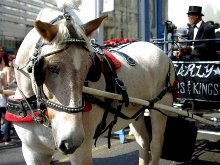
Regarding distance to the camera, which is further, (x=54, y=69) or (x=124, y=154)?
(x=124, y=154)

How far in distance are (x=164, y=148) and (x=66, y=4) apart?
231 centimetres

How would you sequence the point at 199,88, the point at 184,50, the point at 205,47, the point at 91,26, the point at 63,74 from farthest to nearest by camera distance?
1. the point at 184,50
2. the point at 205,47
3. the point at 199,88
4. the point at 91,26
5. the point at 63,74

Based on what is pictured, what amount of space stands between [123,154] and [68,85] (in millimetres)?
3677

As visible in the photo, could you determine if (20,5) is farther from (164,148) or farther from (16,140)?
(164,148)

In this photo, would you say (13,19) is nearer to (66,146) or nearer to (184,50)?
(184,50)

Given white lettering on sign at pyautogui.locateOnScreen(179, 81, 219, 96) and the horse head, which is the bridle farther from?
white lettering on sign at pyautogui.locateOnScreen(179, 81, 219, 96)

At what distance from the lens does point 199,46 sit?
487 centimetres

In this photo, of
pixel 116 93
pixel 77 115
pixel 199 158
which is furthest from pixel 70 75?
pixel 199 158

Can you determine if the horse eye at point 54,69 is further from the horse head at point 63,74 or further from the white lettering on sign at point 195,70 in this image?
the white lettering on sign at point 195,70

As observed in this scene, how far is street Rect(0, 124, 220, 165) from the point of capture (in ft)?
16.7

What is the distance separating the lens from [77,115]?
2.23m

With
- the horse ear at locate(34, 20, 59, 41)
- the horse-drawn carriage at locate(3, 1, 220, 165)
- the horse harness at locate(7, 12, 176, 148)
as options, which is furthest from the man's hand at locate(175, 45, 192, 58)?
the horse ear at locate(34, 20, 59, 41)

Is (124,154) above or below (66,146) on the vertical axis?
below

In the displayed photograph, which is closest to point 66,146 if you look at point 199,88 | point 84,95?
point 84,95
